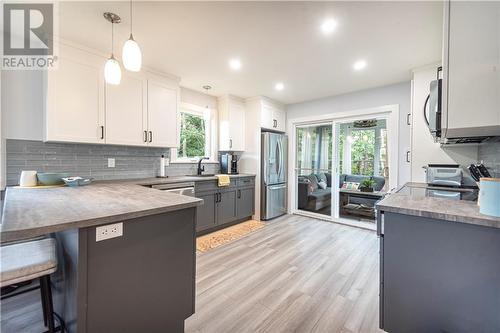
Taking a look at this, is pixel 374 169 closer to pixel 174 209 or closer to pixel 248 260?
pixel 248 260

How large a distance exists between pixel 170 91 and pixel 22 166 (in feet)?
6.16

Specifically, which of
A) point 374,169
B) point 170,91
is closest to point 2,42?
point 170,91

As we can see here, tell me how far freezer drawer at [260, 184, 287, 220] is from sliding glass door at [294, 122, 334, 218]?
0.38 meters

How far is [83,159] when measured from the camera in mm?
2678

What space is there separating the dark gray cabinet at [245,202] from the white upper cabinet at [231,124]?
0.84 metres

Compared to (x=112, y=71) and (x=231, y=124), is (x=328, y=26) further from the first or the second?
(x=231, y=124)

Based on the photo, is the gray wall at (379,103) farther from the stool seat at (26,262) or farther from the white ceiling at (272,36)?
the stool seat at (26,262)

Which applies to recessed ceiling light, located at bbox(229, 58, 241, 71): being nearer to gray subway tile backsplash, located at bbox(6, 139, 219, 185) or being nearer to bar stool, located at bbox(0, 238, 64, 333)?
gray subway tile backsplash, located at bbox(6, 139, 219, 185)

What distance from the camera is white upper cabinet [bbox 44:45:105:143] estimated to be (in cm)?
221

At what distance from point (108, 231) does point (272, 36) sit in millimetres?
2156

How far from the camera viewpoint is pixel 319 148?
4.59 metres

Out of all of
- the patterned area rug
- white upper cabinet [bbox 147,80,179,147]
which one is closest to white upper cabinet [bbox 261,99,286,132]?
white upper cabinet [bbox 147,80,179,147]

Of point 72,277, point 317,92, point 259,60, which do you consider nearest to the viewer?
point 72,277

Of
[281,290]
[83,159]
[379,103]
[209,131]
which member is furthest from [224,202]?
[379,103]
